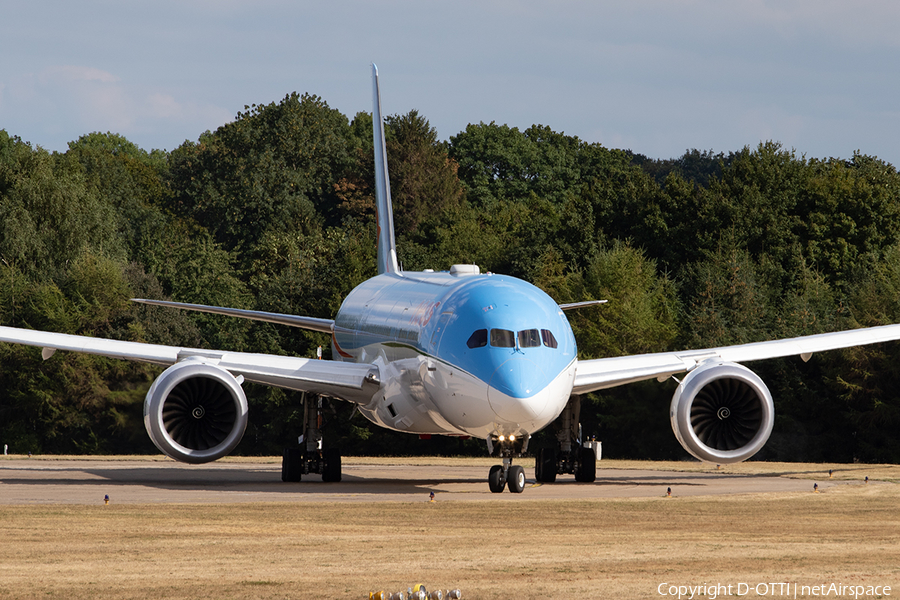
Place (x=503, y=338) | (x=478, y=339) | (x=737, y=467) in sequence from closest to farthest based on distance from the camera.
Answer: (x=503, y=338), (x=478, y=339), (x=737, y=467)

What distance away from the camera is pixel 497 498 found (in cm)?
2120

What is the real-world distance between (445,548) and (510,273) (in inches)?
1935

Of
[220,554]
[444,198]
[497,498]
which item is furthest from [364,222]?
[220,554]

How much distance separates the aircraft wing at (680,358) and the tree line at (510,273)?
980 centimetres

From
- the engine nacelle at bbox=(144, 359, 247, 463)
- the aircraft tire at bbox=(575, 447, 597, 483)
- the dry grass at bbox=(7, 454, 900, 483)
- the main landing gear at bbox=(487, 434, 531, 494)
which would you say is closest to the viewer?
the main landing gear at bbox=(487, 434, 531, 494)

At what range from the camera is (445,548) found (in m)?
14.0

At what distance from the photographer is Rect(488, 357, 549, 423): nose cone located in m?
19.6

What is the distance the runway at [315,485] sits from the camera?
21.5 metres

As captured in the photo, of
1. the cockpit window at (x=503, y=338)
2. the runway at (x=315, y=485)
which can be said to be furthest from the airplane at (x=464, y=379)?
the runway at (x=315, y=485)

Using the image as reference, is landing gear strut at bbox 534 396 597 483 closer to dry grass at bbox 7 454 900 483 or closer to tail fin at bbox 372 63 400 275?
dry grass at bbox 7 454 900 483

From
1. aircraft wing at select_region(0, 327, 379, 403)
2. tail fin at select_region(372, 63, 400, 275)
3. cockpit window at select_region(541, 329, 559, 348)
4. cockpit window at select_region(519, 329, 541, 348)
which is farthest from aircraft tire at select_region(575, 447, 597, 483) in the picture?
tail fin at select_region(372, 63, 400, 275)

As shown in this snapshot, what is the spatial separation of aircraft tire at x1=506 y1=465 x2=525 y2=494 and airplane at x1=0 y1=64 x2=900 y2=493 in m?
0.02

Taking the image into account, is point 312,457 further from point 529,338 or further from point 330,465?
point 529,338

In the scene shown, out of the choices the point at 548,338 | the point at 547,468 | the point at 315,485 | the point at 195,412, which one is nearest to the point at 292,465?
the point at 315,485
